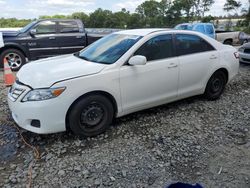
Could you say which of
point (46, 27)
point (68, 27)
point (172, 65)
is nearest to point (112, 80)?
point (172, 65)

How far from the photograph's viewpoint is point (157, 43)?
462 cm

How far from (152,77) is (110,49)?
846 millimetres

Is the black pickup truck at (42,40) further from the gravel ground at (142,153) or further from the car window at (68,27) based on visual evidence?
the gravel ground at (142,153)

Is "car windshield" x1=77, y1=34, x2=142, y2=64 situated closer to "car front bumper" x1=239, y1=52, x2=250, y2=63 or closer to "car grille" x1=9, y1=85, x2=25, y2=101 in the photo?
"car grille" x1=9, y1=85, x2=25, y2=101

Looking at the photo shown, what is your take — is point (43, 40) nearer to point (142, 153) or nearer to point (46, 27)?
point (46, 27)

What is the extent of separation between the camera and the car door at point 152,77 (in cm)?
422

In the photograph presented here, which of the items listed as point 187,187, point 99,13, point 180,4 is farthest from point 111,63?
point 180,4

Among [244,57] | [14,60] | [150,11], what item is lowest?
[244,57]

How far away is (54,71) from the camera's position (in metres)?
3.93

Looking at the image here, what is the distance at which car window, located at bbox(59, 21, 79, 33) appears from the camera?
965cm

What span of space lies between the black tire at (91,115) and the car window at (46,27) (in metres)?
6.24

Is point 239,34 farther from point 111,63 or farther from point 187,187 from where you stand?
point 187,187

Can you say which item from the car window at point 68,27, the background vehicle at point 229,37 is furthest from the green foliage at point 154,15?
the car window at point 68,27

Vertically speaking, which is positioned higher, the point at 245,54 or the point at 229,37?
the point at 245,54
